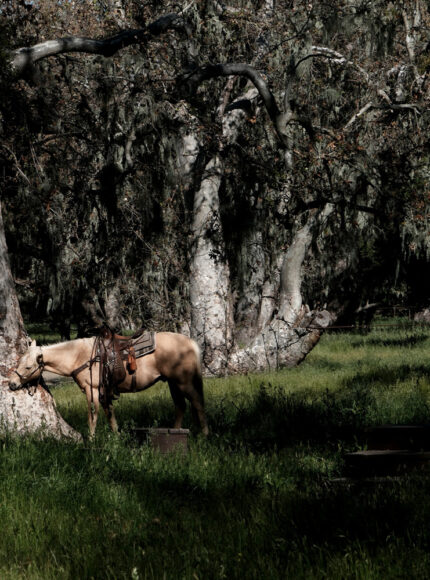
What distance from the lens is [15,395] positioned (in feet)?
34.0

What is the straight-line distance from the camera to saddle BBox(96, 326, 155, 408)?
11375mm

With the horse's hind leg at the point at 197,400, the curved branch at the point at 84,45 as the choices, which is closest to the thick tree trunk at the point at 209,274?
the curved branch at the point at 84,45

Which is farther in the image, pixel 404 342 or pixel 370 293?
pixel 370 293

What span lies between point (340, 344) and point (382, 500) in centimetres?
2150

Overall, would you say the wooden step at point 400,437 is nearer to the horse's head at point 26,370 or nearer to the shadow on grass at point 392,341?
the horse's head at point 26,370

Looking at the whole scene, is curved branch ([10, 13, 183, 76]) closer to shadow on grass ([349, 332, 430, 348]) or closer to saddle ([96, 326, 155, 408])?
saddle ([96, 326, 155, 408])

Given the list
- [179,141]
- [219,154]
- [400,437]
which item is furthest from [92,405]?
[179,141]

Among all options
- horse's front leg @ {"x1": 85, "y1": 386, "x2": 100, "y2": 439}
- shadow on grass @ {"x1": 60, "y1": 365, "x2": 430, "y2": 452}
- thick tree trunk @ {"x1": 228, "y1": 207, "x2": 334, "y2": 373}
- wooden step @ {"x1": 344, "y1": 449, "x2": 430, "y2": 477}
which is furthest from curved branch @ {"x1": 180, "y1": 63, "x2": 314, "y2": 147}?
wooden step @ {"x1": 344, "y1": 449, "x2": 430, "y2": 477}

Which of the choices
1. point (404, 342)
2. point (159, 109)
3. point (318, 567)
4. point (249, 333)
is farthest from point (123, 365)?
point (249, 333)

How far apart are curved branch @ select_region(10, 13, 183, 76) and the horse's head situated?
4742mm

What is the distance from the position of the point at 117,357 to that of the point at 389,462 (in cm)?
461

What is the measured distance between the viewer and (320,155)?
1914 centimetres

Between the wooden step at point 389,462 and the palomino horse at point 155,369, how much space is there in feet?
11.9

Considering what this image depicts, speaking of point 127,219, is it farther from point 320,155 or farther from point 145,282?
point 320,155
